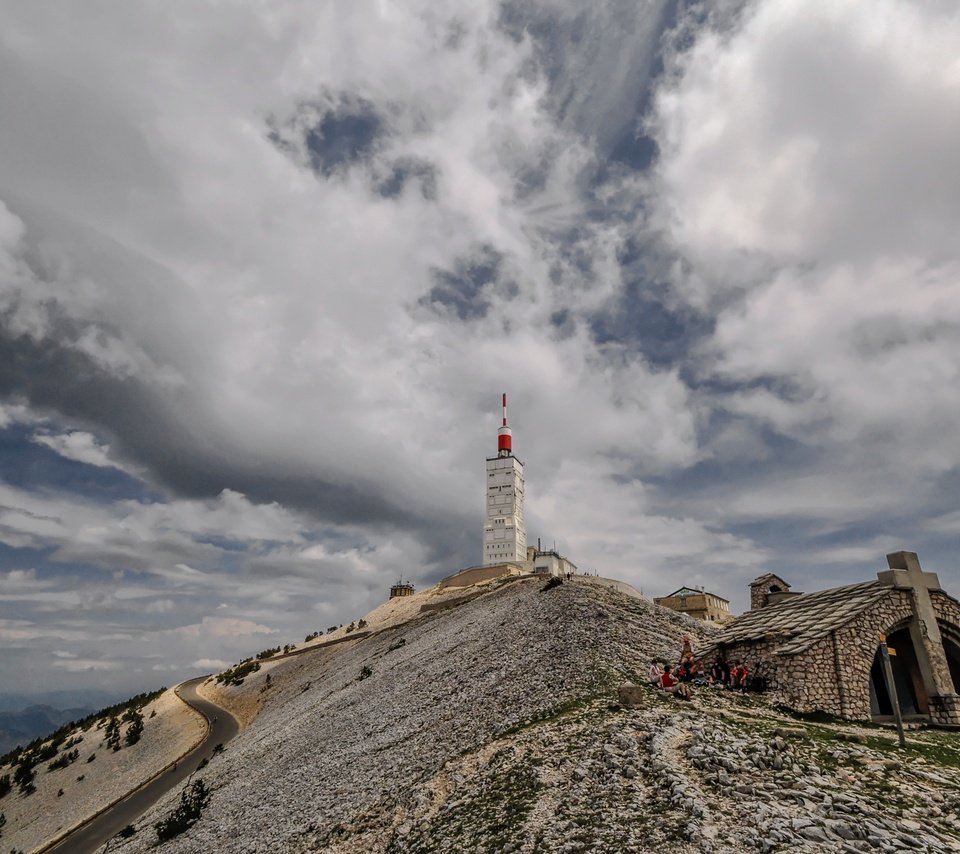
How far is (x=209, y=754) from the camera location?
5222 centimetres

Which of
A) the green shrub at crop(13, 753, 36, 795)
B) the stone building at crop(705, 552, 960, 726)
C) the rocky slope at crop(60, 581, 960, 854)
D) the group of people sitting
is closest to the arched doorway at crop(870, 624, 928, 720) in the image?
the stone building at crop(705, 552, 960, 726)

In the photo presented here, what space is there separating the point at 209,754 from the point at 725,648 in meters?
45.7

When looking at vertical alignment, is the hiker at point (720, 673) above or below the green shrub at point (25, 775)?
above

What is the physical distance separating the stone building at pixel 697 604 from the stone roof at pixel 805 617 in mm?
60385

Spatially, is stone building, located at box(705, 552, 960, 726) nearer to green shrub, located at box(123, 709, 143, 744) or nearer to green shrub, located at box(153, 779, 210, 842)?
green shrub, located at box(153, 779, 210, 842)

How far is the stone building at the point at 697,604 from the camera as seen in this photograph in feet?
294

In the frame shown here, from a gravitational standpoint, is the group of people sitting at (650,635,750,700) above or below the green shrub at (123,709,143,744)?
above

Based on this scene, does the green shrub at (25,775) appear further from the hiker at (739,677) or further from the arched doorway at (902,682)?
the arched doorway at (902,682)

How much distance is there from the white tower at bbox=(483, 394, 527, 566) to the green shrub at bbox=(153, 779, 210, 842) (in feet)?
281

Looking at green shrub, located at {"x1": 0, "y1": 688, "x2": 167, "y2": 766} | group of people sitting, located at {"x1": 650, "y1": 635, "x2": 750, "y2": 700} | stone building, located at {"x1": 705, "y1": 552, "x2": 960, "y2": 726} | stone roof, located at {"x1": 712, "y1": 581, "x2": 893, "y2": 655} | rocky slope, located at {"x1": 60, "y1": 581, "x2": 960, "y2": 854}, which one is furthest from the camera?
green shrub, located at {"x1": 0, "y1": 688, "x2": 167, "y2": 766}

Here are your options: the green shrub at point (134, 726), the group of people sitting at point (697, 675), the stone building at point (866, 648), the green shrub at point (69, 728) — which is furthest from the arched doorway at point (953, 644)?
the green shrub at point (69, 728)

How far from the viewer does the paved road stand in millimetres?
39750

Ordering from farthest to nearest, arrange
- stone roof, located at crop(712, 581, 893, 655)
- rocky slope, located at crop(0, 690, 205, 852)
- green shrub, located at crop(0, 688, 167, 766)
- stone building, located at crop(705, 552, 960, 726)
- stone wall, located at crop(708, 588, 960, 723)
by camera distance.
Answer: green shrub, located at crop(0, 688, 167, 766) < rocky slope, located at crop(0, 690, 205, 852) < stone roof, located at crop(712, 581, 893, 655) < stone building, located at crop(705, 552, 960, 726) < stone wall, located at crop(708, 588, 960, 723)

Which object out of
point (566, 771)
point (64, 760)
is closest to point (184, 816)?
point (566, 771)
